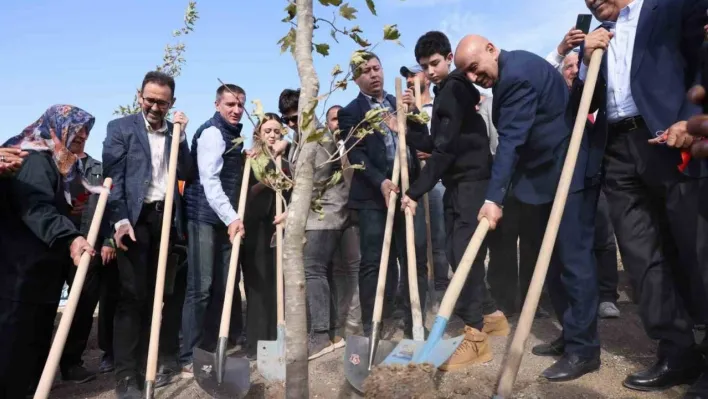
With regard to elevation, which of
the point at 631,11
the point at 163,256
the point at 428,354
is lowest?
the point at 428,354

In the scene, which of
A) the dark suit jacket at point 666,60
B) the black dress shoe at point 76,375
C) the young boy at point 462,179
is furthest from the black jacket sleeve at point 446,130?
the black dress shoe at point 76,375

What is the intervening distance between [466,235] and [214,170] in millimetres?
1998

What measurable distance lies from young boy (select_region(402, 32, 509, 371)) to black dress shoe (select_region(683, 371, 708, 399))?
4.26 feet

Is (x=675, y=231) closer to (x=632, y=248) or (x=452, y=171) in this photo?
(x=632, y=248)

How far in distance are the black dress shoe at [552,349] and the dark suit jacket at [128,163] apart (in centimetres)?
305

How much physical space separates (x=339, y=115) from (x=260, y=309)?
1.86 meters

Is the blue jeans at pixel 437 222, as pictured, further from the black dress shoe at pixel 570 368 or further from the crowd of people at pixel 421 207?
the black dress shoe at pixel 570 368

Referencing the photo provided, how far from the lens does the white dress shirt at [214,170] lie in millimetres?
4168

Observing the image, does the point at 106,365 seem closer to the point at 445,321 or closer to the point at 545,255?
the point at 445,321

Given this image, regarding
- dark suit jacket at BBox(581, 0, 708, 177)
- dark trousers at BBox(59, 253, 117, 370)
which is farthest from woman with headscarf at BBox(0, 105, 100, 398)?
dark suit jacket at BBox(581, 0, 708, 177)

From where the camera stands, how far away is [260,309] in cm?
486

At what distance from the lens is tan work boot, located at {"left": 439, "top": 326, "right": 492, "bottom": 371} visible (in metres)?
3.67

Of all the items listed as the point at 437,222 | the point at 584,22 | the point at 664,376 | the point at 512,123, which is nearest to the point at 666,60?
the point at 584,22

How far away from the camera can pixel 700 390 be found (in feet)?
8.93
